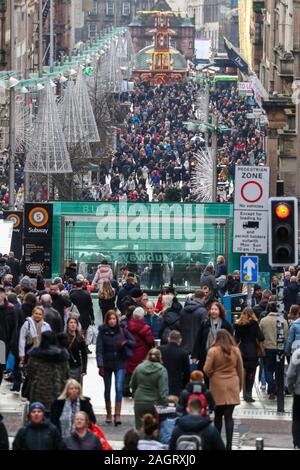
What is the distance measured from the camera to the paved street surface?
83.0 ft

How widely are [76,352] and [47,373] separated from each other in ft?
7.73

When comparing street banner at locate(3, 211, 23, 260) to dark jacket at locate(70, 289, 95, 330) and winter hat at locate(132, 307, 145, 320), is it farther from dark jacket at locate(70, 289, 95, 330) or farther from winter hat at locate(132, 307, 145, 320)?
winter hat at locate(132, 307, 145, 320)

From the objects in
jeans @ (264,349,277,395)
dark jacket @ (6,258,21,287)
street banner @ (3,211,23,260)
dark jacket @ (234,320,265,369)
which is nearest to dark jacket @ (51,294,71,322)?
jeans @ (264,349,277,395)

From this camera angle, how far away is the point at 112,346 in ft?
87.5

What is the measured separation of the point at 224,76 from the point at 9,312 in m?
128

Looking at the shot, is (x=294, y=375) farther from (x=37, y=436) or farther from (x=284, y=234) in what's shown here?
(x=37, y=436)

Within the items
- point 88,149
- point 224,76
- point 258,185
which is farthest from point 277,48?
point 224,76

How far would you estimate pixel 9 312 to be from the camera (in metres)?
28.5

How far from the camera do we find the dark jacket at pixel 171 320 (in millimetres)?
28781

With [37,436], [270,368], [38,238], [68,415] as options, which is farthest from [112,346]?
[38,238]
